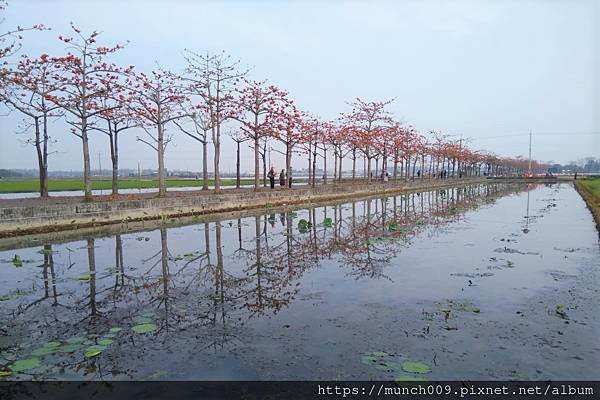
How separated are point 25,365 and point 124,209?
13.5 metres

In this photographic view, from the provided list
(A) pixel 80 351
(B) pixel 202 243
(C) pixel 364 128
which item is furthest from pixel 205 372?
(C) pixel 364 128

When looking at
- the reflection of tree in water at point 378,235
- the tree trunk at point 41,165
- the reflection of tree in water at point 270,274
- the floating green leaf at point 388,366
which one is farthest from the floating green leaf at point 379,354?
the tree trunk at point 41,165

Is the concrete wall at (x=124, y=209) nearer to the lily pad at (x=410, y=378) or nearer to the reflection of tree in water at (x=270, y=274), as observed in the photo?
the reflection of tree in water at (x=270, y=274)

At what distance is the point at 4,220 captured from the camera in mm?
13680

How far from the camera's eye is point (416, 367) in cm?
489

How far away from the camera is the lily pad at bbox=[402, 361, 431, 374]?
15.8 ft

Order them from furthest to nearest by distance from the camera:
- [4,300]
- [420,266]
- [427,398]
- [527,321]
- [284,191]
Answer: [284,191] < [420,266] < [4,300] < [527,321] < [427,398]

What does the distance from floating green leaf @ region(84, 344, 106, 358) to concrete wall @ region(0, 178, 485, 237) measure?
1091 cm

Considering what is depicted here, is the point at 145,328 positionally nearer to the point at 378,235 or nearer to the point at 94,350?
the point at 94,350

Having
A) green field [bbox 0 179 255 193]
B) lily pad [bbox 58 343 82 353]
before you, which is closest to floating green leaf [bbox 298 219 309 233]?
lily pad [bbox 58 343 82 353]

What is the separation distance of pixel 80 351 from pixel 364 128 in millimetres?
38953

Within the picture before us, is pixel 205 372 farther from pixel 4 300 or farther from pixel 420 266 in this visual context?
pixel 420 266

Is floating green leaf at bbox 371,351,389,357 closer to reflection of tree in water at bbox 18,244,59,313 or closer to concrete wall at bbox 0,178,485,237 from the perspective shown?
reflection of tree in water at bbox 18,244,59,313

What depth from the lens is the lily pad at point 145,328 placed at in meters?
6.07
